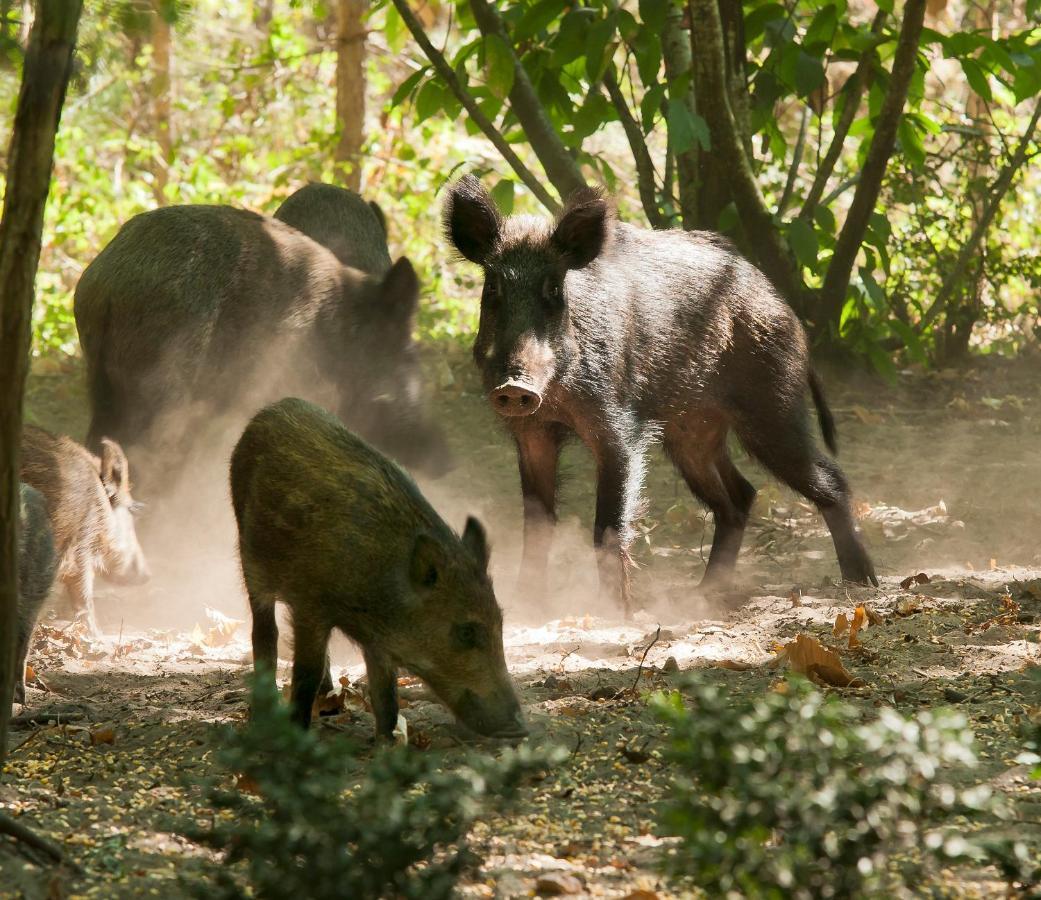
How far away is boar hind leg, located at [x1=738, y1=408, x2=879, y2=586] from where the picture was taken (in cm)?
623

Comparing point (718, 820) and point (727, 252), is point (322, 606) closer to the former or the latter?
point (718, 820)

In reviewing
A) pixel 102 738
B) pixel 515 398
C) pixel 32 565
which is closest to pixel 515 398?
pixel 515 398

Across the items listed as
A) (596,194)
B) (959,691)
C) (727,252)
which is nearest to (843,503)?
(727,252)

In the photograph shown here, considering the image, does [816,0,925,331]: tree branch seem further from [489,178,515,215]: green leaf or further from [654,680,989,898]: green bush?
[654,680,989,898]: green bush

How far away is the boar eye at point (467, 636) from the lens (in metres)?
3.75

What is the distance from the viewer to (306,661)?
378cm

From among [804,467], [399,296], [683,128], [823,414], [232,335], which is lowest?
[804,467]

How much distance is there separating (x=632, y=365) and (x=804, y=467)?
1066 millimetres

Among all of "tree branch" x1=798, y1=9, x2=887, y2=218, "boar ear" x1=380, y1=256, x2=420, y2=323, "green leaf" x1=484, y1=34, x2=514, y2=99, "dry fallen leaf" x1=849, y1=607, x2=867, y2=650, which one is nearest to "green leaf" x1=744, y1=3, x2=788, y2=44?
"tree branch" x1=798, y1=9, x2=887, y2=218

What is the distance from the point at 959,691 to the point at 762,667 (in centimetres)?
65

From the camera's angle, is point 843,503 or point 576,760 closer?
point 576,760

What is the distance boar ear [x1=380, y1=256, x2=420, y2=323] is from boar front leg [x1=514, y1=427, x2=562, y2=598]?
1852mm

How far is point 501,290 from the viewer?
5504 mm

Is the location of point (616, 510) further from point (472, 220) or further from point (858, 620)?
point (472, 220)
